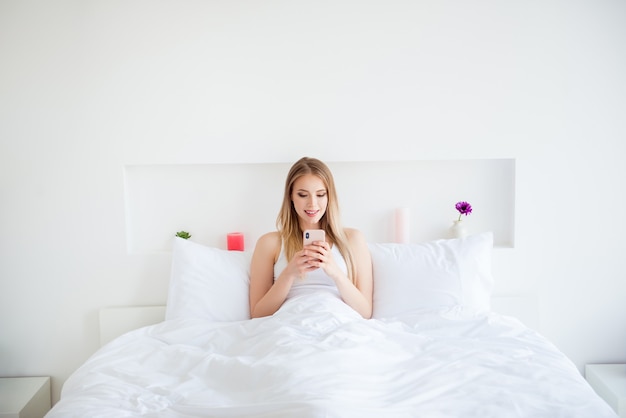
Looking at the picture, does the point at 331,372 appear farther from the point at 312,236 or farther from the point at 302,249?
the point at 302,249

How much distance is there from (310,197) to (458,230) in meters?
0.85

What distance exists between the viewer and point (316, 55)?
2.69 metres

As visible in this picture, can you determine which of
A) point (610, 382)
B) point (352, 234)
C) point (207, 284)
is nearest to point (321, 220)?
point (352, 234)

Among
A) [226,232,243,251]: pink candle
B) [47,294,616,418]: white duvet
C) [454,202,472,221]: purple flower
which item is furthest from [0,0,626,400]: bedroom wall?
[47,294,616,418]: white duvet

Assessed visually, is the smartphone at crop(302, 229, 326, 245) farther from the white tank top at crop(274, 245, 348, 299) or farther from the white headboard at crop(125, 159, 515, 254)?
the white headboard at crop(125, 159, 515, 254)

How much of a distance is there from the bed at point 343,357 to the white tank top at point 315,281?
0.18m

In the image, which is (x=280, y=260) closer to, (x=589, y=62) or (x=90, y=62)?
(x=90, y=62)

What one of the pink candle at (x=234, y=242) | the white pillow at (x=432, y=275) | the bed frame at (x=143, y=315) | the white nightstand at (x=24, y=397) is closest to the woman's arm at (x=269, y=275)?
the pink candle at (x=234, y=242)

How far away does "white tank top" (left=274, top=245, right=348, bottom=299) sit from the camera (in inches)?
95.6

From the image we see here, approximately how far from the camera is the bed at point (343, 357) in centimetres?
156

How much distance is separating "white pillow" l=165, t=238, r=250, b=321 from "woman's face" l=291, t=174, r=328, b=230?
1.35 feet

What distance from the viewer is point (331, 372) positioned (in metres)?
1.65

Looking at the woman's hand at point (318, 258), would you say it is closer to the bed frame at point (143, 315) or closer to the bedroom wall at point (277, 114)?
the bedroom wall at point (277, 114)

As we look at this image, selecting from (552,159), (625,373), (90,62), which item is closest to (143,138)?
(90,62)
